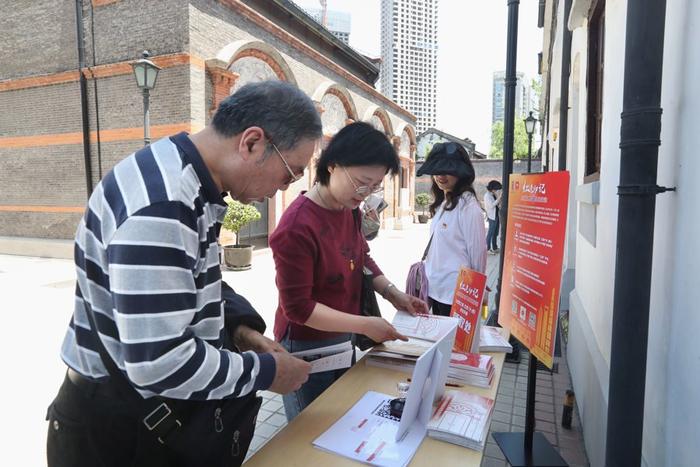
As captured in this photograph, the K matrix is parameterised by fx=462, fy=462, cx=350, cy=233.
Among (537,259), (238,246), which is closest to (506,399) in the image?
(537,259)

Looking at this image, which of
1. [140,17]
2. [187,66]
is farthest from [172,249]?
[140,17]

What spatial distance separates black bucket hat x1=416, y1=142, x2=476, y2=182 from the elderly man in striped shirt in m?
1.98

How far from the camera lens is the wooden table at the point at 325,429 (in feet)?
4.50

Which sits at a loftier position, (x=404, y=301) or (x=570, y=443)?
(x=404, y=301)

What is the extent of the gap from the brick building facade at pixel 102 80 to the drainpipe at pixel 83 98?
0.03 meters

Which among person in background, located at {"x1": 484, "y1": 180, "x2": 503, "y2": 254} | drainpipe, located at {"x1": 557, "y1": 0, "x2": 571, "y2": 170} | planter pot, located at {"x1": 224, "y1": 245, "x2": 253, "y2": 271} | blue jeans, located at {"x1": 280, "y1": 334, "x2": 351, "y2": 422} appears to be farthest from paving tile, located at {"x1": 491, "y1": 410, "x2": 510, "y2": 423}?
person in background, located at {"x1": 484, "y1": 180, "x2": 503, "y2": 254}

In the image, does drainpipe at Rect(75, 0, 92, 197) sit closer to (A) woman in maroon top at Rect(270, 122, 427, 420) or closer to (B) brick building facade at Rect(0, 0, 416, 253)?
(B) brick building facade at Rect(0, 0, 416, 253)

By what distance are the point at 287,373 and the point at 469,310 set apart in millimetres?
1109

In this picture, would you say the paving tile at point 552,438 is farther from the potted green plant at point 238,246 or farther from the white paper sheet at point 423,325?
the potted green plant at point 238,246

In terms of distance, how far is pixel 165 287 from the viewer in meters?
1.01

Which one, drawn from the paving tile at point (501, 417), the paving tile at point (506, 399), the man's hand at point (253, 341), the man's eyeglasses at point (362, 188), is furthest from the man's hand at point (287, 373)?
the paving tile at point (506, 399)

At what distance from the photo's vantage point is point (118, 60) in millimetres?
11062

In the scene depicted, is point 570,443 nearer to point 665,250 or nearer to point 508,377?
point 508,377

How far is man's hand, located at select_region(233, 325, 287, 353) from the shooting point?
1505 mm
